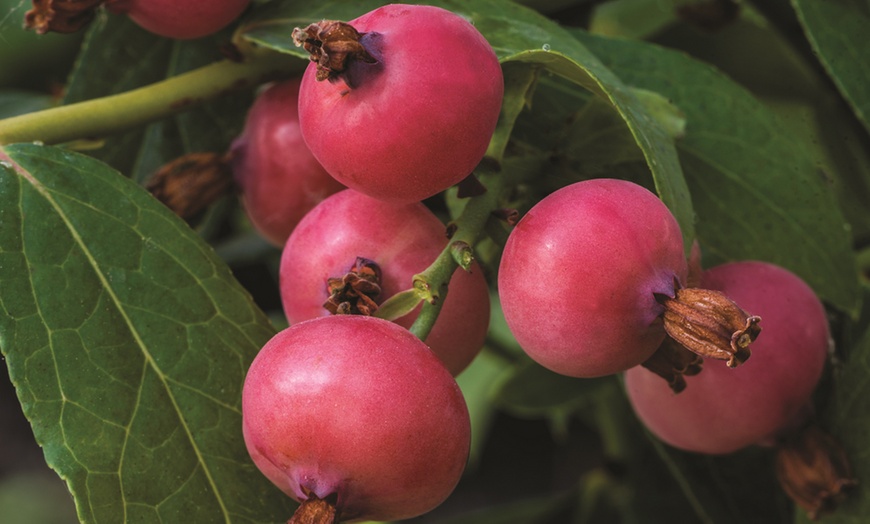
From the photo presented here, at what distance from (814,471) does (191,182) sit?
485 mm

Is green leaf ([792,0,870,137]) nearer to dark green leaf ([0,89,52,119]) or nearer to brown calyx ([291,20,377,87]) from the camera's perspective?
brown calyx ([291,20,377,87])

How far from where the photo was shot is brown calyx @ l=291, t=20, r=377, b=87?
463 mm

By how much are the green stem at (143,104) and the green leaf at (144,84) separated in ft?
0.35

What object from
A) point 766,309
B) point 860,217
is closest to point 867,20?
point 860,217

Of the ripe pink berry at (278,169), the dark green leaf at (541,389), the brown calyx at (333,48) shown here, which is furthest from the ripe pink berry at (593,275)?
the dark green leaf at (541,389)

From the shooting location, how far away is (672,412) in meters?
0.63

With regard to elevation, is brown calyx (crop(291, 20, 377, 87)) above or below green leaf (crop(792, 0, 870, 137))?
above

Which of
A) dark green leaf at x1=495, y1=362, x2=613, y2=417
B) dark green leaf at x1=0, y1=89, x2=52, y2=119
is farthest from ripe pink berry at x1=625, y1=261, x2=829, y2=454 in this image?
dark green leaf at x1=0, y1=89, x2=52, y2=119

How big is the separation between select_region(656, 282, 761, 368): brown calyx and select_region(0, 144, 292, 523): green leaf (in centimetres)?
25

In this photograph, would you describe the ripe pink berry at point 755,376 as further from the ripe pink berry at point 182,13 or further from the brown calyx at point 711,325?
the ripe pink berry at point 182,13

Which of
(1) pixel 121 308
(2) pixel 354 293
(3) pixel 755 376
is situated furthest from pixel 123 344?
(3) pixel 755 376

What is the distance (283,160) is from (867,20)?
488 millimetres

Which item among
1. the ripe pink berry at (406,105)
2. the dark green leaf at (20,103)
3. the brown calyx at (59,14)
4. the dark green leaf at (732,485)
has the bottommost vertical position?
the dark green leaf at (732,485)

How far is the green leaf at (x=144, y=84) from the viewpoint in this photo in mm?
810
